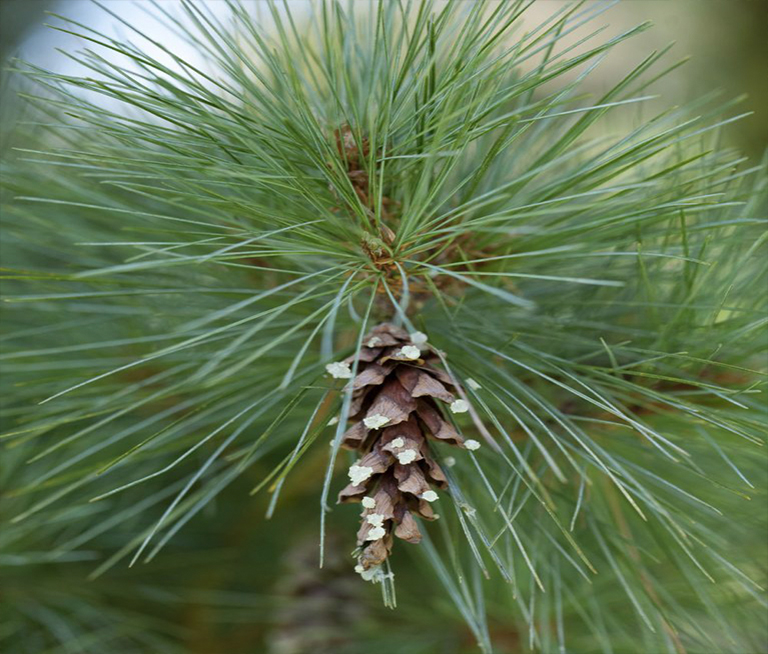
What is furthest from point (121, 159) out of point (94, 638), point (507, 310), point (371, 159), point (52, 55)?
point (52, 55)

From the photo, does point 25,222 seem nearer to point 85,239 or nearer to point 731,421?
point 85,239

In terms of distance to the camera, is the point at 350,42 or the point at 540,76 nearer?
the point at 540,76

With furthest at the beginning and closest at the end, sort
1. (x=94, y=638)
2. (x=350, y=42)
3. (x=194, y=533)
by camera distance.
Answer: (x=194, y=533)
(x=94, y=638)
(x=350, y=42)

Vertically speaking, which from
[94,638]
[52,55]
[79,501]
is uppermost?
[52,55]

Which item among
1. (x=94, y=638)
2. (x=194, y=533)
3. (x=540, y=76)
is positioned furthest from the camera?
(x=194, y=533)
